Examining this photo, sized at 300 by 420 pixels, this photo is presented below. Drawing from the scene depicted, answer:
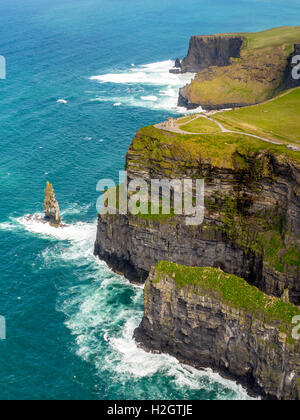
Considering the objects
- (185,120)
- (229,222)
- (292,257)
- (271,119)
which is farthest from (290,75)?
(292,257)

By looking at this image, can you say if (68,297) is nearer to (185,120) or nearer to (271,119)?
(185,120)

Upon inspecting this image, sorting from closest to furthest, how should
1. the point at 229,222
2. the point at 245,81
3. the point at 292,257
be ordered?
the point at 292,257 → the point at 229,222 → the point at 245,81

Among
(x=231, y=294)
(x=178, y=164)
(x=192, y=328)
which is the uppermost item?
(x=178, y=164)

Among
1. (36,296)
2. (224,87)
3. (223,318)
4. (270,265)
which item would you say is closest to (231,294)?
(223,318)

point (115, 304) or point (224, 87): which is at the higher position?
point (224, 87)

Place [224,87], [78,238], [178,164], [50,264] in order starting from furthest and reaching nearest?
[224,87] → [78,238] → [50,264] → [178,164]

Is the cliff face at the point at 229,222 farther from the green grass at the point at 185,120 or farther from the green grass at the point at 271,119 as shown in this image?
the green grass at the point at 271,119
